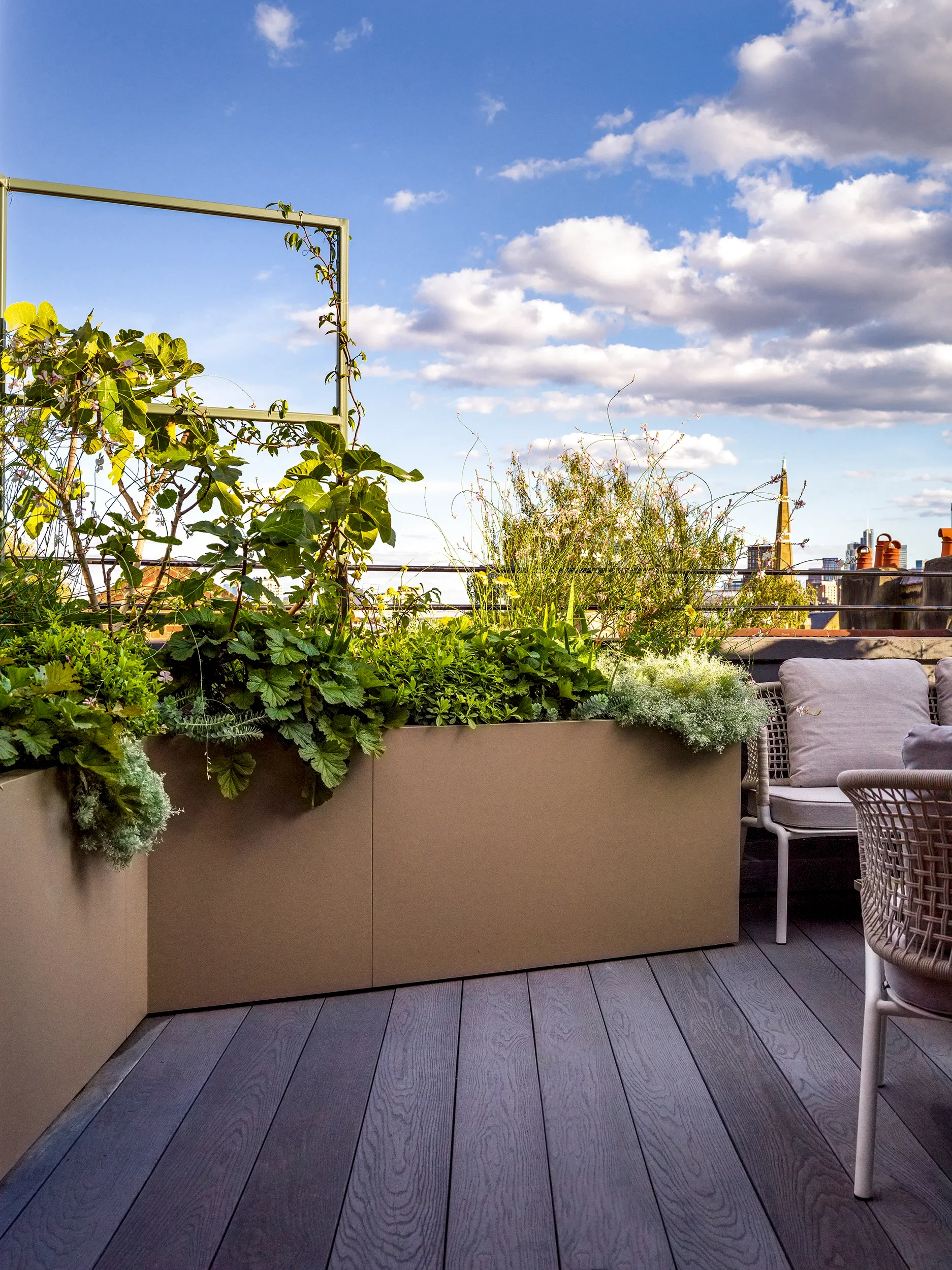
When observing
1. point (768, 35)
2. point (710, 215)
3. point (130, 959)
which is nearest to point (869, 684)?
point (130, 959)

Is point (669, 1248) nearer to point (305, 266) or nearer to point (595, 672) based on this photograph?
point (595, 672)

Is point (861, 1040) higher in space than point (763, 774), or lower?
lower

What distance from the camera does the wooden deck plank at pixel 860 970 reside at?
Result: 2375 millimetres

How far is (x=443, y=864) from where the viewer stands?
2.80 meters

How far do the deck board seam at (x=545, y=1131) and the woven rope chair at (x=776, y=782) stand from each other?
3.51 ft

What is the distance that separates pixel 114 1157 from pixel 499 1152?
30.5 inches

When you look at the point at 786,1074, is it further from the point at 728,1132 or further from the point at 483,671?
the point at 483,671

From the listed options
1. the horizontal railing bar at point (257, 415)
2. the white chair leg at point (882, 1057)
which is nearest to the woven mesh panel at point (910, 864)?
the white chair leg at point (882, 1057)

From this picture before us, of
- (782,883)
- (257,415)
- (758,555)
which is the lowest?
(782,883)

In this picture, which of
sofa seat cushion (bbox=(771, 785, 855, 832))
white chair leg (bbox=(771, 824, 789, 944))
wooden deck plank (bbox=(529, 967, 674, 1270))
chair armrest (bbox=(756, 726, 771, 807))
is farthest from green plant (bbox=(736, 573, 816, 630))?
wooden deck plank (bbox=(529, 967, 674, 1270))

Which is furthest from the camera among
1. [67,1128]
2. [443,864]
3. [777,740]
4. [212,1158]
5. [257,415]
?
[777,740]

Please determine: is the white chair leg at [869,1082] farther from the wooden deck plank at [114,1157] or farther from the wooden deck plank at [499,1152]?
the wooden deck plank at [114,1157]

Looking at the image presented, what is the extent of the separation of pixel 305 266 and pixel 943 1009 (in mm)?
3117

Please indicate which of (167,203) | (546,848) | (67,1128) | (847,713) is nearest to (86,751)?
(67,1128)
